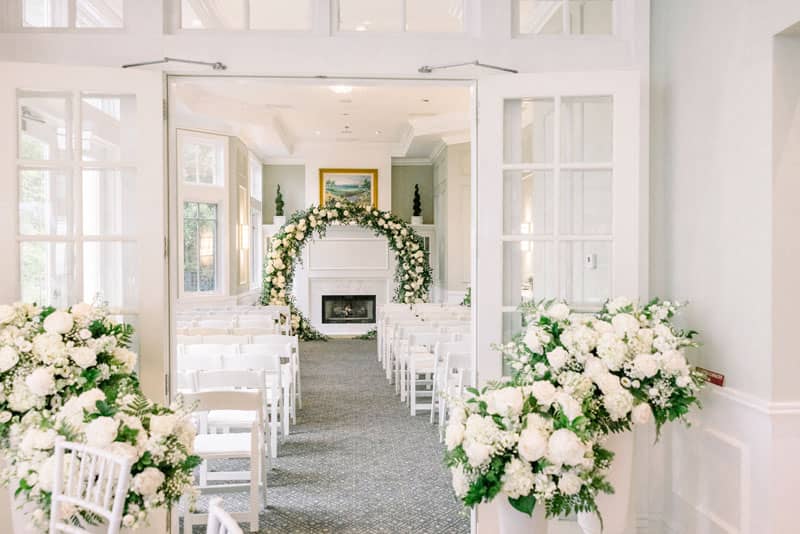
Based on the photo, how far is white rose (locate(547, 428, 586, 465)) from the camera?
7.89 feet

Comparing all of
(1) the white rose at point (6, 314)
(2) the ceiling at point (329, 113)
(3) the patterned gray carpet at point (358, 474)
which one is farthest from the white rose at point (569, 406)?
(2) the ceiling at point (329, 113)

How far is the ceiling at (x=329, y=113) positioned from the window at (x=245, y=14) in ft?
16.4

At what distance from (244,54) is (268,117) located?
8.15 meters

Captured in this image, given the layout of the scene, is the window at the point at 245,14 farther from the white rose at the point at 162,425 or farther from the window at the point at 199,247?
the window at the point at 199,247

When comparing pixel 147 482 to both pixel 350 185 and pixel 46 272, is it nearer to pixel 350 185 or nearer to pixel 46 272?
pixel 46 272

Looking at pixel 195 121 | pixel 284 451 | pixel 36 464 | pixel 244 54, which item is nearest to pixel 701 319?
pixel 244 54

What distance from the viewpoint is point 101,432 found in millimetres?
2469

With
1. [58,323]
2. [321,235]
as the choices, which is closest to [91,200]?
Answer: [58,323]

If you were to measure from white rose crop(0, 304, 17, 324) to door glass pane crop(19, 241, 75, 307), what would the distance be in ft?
1.33

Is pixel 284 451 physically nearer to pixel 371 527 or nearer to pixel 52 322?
pixel 371 527

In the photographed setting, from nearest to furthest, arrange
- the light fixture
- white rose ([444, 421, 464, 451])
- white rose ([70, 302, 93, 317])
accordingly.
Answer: white rose ([444, 421, 464, 451]) < white rose ([70, 302, 93, 317]) < the light fixture

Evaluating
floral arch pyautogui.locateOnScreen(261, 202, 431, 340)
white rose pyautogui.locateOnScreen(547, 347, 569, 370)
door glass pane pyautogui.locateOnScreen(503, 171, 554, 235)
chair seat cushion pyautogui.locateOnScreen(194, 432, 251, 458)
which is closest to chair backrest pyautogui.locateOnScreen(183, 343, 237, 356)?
chair seat cushion pyautogui.locateOnScreen(194, 432, 251, 458)

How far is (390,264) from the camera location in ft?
47.9

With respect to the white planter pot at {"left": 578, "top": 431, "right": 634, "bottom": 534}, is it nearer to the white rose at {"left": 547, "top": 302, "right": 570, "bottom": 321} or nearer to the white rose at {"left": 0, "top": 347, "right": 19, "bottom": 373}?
the white rose at {"left": 547, "top": 302, "right": 570, "bottom": 321}
